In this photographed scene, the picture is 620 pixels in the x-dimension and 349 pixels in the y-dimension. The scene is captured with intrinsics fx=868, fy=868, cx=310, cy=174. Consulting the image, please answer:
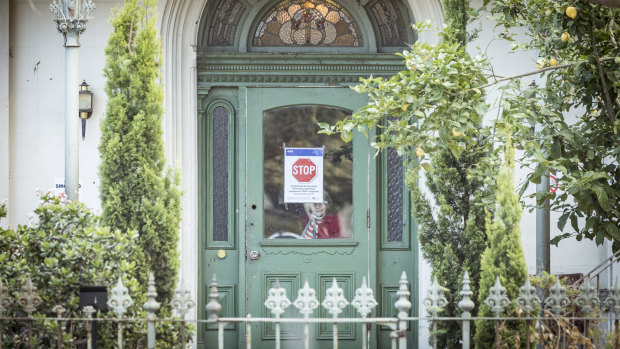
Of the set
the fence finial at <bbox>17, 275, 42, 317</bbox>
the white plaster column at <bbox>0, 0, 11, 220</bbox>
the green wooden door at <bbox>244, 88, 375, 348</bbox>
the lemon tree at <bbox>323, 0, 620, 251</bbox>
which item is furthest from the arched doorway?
the fence finial at <bbox>17, 275, 42, 317</bbox>

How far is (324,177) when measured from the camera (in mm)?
8766

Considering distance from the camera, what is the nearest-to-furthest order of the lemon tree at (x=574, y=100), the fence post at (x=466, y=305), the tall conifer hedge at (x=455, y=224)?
the fence post at (x=466, y=305) < the lemon tree at (x=574, y=100) < the tall conifer hedge at (x=455, y=224)

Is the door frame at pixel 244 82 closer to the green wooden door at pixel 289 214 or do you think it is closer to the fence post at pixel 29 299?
the green wooden door at pixel 289 214

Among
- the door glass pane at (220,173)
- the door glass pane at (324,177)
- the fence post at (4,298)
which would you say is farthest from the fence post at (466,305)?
the door glass pane at (220,173)

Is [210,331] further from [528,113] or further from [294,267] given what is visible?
[528,113]

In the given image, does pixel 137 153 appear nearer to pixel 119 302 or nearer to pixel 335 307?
pixel 119 302

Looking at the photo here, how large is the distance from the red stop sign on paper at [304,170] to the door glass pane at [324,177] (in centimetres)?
12

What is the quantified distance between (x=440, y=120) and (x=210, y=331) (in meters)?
4.15

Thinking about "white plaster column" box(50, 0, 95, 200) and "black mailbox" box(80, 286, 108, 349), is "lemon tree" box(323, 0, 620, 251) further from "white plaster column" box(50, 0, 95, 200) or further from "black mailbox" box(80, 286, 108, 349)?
"white plaster column" box(50, 0, 95, 200)

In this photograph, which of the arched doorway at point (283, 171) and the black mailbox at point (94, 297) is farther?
the arched doorway at point (283, 171)

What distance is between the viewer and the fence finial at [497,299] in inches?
197

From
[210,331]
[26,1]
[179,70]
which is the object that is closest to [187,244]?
[210,331]

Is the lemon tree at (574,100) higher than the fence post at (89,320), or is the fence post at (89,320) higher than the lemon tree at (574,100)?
the lemon tree at (574,100)

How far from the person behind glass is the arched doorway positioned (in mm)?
12
